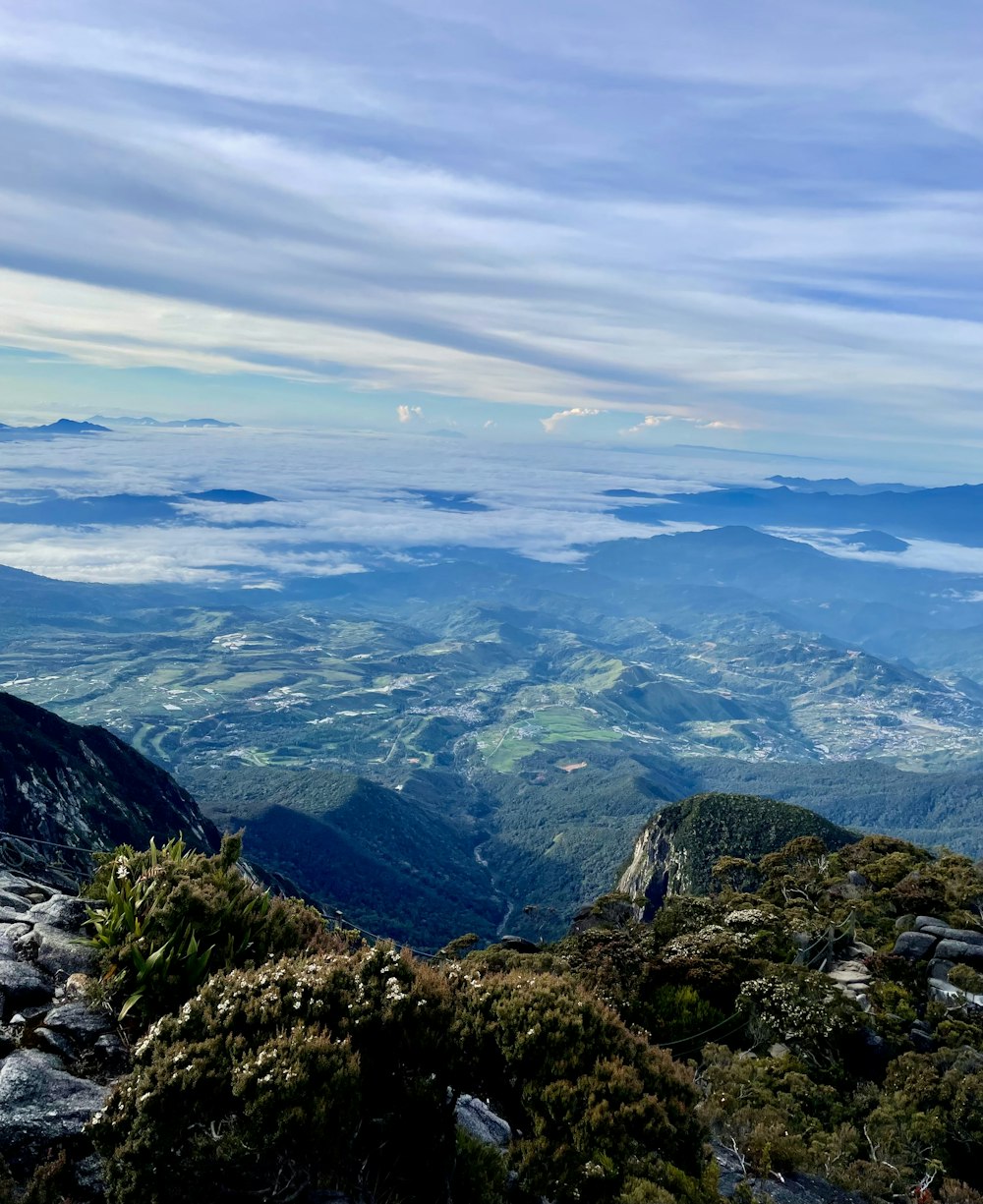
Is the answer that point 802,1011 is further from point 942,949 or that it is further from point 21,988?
point 21,988

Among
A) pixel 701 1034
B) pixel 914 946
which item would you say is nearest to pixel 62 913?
pixel 701 1034

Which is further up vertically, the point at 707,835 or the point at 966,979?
the point at 966,979

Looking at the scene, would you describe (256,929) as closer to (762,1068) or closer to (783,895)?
(762,1068)

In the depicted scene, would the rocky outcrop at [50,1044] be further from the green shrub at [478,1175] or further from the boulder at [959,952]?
the boulder at [959,952]

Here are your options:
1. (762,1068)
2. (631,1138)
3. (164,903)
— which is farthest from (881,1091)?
(164,903)

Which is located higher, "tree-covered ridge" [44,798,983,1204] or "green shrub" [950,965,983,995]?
"tree-covered ridge" [44,798,983,1204]

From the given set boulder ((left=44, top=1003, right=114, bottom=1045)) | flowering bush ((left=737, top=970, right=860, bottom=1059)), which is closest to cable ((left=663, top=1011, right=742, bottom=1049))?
flowering bush ((left=737, top=970, right=860, bottom=1059))

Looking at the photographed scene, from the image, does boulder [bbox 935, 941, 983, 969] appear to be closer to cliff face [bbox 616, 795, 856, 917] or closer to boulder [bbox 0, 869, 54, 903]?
boulder [bbox 0, 869, 54, 903]
